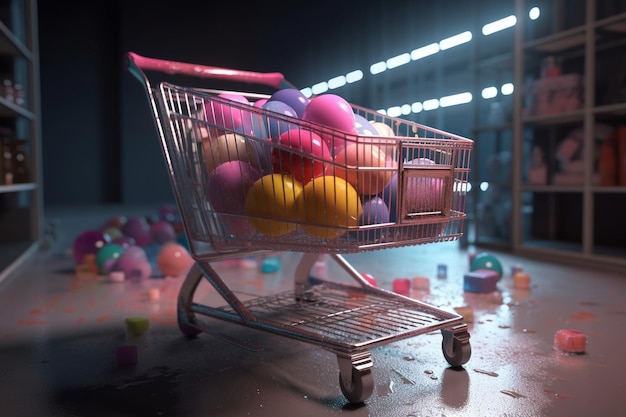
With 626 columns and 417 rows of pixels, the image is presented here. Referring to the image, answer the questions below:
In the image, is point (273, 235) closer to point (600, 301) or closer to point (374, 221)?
point (374, 221)

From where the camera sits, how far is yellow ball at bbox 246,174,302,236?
5.34ft

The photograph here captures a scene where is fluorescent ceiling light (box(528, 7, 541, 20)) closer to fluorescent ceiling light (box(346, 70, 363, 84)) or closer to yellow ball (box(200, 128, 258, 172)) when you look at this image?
yellow ball (box(200, 128, 258, 172))

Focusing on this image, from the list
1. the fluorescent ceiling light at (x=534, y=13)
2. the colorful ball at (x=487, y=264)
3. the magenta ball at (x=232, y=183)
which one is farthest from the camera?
the fluorescent ceiling light at (x=534, y=13)

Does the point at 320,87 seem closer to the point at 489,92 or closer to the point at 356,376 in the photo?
the point at 489,92

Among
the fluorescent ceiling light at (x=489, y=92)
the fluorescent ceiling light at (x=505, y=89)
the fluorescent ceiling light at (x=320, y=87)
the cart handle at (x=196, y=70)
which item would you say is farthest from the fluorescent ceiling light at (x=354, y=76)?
the cart handle at (x=196, y=70)

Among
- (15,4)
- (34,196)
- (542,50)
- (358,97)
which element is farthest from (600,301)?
(358,97)

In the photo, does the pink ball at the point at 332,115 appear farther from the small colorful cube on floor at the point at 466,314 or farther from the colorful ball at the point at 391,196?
the small colorful cube on floor at the point at 466,314

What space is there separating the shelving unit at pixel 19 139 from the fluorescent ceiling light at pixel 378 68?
174 inches

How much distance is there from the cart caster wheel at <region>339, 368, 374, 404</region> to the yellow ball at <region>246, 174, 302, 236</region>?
445 mm

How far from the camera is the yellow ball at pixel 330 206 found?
1.54 metres

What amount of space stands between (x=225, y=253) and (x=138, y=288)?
1.24 metres

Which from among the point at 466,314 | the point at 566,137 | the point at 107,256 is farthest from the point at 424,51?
the point at 466,314

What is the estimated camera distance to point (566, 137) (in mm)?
4125

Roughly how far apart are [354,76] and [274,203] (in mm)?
6979
